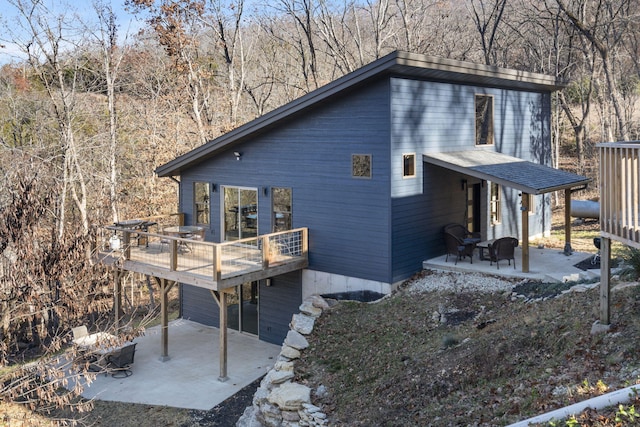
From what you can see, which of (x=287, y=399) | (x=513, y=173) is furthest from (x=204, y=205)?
(x=513, y=173)

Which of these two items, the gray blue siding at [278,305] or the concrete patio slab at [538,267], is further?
the gray blue siding at [278,305]

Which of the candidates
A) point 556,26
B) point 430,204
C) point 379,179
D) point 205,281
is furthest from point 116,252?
point 556,26

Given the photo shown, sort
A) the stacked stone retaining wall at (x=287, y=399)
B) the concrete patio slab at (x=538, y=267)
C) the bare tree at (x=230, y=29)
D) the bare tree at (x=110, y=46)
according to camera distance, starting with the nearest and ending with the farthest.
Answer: the stacked stone retaining wall at (x=287, y=399)
the concrete patio slab at (x=538, y=267)
the bare tree at (x=110, y=46)
the bare tree at (x=230, y=29)

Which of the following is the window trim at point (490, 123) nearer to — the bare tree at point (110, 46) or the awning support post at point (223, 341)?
the awning support post at point (223, 341)

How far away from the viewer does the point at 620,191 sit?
6.87m

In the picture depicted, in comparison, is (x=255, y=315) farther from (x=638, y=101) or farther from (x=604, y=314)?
(x=638, y=101)

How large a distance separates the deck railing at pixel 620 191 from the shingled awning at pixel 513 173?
4.14 meters

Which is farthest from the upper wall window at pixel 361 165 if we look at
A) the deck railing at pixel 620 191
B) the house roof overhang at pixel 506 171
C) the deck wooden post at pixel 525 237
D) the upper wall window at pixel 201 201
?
the deck railing at pixel 620 191

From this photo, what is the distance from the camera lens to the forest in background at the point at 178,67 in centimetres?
1728

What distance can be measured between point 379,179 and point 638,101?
99.0ft

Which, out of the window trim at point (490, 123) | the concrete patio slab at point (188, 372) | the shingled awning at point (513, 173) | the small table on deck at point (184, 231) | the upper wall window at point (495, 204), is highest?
the window trim at point (490, 123)

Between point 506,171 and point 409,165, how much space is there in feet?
6.97

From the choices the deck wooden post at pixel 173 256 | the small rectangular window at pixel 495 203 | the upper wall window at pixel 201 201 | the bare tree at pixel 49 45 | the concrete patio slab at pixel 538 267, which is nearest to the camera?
the concrete patio slab at pixel 538 267

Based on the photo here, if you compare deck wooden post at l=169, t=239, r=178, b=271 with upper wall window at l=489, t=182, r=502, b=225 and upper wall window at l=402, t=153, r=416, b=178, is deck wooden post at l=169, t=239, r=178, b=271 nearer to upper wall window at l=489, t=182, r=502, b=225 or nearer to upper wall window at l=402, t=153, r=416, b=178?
upper wall window at l=402, t=153, r=416, b=178
